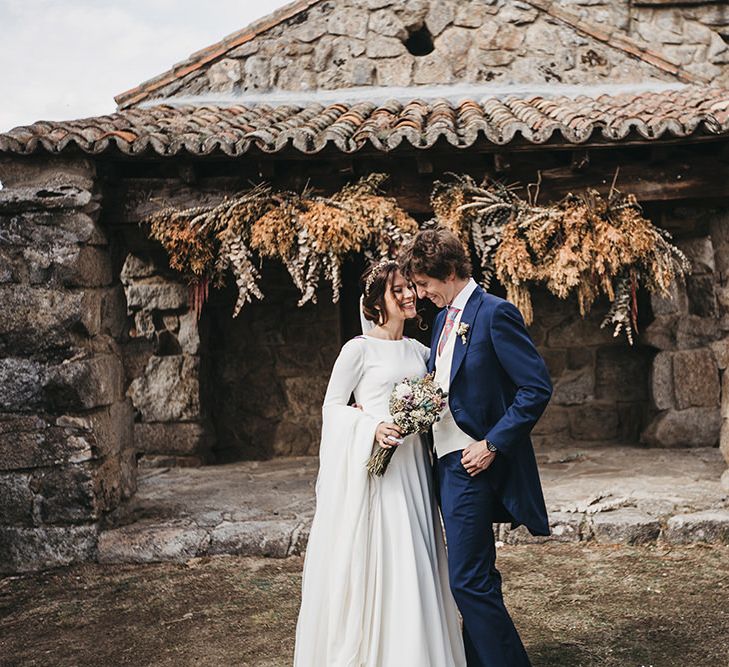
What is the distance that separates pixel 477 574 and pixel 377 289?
1.15m

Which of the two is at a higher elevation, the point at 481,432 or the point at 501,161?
the point at 501,161

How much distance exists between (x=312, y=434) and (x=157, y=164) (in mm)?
3169

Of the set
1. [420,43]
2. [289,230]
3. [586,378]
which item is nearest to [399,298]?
[289,230]

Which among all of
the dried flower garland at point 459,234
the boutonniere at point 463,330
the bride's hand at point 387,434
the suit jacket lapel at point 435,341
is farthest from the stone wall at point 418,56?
the bride's hand at point 387,434

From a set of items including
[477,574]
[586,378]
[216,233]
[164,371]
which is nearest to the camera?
[477,574]

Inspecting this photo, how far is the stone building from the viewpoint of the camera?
5.21m

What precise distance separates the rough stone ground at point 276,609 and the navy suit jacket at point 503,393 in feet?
3.25

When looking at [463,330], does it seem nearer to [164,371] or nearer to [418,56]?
[164,371]

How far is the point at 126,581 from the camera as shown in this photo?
192 inches

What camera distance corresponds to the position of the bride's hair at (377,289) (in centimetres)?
325

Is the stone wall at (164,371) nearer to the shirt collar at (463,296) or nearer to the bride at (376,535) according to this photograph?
the bride at (376,535)

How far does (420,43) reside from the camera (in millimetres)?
7996

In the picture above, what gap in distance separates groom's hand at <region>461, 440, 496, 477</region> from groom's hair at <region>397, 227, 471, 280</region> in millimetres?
644

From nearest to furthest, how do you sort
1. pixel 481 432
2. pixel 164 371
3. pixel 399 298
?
1. pixel 481 432
2. pixel 399 298
3. pixel 164 371
